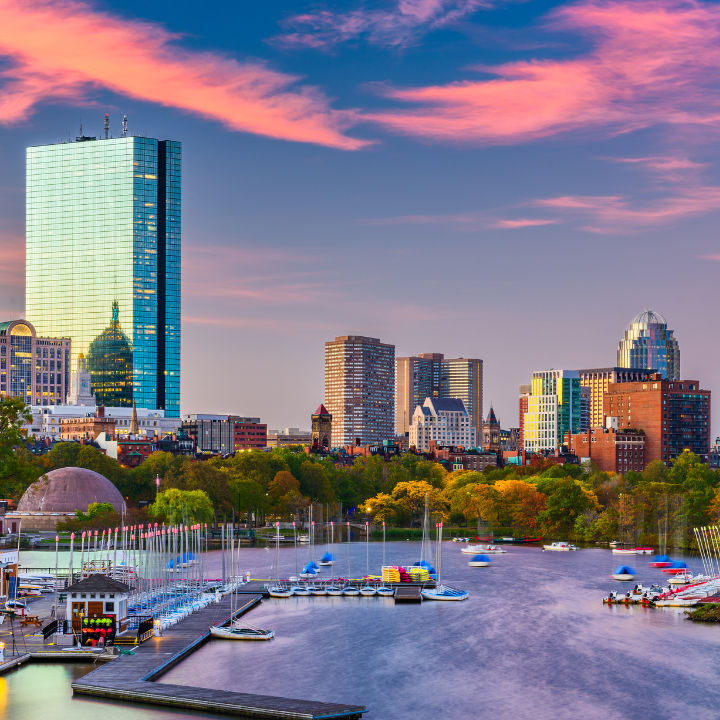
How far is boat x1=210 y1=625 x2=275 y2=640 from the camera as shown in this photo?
81125 mm

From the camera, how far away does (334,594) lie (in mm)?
110500

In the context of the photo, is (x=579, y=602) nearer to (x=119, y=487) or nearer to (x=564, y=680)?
(x=564, y=680)

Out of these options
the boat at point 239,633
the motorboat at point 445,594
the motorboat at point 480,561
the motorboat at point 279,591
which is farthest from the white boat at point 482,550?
the boat at point 239,633

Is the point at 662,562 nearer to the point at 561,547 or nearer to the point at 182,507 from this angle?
the point at 561,547

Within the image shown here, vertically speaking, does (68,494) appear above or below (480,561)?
above

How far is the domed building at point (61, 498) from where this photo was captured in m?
170

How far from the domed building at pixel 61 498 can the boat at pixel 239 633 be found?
9154 centimetres

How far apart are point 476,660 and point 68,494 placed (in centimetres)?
10617

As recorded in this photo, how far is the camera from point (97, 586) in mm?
74375

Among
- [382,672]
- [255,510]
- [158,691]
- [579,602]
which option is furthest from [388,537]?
[158,691]

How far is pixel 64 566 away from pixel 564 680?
68837 millimetres

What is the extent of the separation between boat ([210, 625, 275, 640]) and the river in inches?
46.7

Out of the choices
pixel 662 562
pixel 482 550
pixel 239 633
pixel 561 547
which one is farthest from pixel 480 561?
pixel 239 633

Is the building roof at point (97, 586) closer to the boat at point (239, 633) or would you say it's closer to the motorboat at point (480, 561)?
the boat at point (239, 633)
